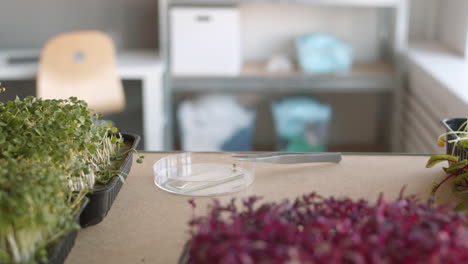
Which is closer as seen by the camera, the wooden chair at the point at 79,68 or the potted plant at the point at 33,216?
the potted plant at the point at 33,216

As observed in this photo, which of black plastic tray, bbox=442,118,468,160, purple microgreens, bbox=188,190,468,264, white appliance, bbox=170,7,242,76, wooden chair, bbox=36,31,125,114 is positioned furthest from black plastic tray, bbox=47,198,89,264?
white appliance, bbox=170,7,242,76

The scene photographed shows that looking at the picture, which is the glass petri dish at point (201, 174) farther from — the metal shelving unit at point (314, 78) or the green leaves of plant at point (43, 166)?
the metal shelving unit at point (314, 78)

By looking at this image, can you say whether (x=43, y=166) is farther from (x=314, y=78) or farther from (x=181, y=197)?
(x=314, y=78)

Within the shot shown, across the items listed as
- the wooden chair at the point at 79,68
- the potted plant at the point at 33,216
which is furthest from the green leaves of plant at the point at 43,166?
the wooden chair at the point at 79,68

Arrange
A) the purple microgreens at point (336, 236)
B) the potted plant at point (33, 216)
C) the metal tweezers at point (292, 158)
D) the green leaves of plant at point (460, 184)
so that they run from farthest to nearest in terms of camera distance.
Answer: the metal tweezers at point (292, 158), the green leaves of plant at point (460, 184), the potted plant at point (33, 216), the purple microgreens at point (336, 236)

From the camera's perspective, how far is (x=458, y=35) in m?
3.48

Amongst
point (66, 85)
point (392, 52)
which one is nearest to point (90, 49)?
point (66, 85)

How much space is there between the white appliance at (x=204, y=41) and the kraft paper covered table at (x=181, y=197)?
2.12 metres

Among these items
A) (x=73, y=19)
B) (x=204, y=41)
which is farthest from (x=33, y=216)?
(x=73, y=19)

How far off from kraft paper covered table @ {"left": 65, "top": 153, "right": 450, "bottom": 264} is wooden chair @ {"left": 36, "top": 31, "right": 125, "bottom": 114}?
1.91 m

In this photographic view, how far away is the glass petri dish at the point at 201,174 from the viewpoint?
4.51 feet

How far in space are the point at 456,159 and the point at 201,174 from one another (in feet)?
1.88

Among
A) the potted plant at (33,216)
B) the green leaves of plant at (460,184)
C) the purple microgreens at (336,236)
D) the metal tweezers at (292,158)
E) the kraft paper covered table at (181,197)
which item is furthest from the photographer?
the metal tweezers at (292,158)

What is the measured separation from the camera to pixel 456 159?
1384 mm
